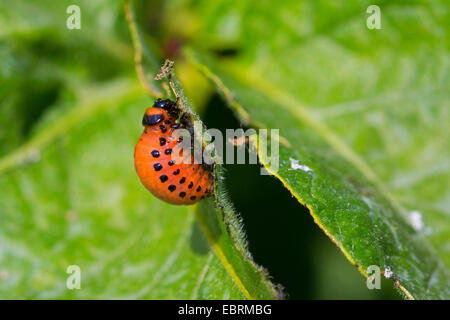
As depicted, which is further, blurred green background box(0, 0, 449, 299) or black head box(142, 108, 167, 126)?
blurred green background box(0, 0, 449, 299)

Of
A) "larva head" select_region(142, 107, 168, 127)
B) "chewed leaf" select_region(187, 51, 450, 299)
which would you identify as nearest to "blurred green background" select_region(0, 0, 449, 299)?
"chewed leaf" select_region(187, 51, 450, 299)

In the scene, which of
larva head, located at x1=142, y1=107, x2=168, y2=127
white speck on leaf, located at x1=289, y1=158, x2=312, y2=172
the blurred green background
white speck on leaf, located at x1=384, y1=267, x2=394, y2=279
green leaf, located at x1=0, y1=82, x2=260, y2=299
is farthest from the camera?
the blurred green background

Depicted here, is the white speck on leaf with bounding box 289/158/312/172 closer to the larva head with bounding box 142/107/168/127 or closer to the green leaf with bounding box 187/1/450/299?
the green leaf with bounding box 187/1/450/299

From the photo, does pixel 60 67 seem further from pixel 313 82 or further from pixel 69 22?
pixel 313 82

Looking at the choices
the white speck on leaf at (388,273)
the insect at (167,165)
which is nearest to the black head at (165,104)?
the insect at (167,165)

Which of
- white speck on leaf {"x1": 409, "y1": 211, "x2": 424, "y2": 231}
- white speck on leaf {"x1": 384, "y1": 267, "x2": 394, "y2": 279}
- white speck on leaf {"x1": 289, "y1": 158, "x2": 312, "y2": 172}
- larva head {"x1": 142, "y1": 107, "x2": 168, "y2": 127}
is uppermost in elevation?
larva head {"x1": 142, "y1": 107, "x2": 168, "y2": 127}

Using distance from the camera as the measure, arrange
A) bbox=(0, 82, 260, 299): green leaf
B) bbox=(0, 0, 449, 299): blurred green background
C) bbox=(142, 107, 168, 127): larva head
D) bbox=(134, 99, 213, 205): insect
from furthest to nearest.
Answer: bbox=(0, 0, 449, 299): blurred green background → bbox=(0, 82, 260, 299): green leaf → bbox=(142, 107, 168, 127): larva head → bbox=(134, 99, 213, 205): insect
